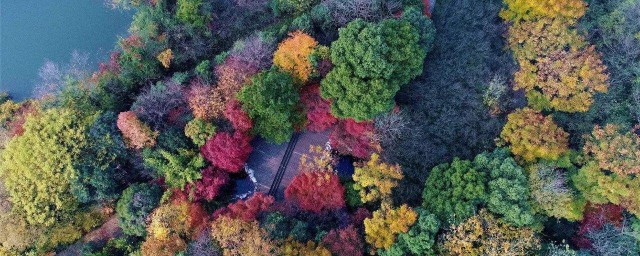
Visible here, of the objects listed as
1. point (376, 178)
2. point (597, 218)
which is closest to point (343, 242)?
point (376, 178)

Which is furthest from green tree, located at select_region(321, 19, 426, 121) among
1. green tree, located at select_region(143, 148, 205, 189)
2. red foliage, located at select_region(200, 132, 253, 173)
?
green tree, located at select_region(143, 148, 205, 189)

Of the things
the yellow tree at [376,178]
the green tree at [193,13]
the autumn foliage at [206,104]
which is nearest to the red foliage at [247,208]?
the yellow tree at [376,178]

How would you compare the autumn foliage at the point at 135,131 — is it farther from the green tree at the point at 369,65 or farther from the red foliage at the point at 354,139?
the red foliage at the point at 354,139

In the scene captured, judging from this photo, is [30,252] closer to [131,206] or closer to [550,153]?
[131,206]

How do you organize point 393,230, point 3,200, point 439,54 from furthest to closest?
point 439,54 → point 3,200 → point 393,230

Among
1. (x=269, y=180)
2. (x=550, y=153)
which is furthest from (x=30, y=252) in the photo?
(x=550, y=153)

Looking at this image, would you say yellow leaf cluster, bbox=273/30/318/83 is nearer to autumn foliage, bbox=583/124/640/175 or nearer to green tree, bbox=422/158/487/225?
green tree, bbox=422/158/487/225

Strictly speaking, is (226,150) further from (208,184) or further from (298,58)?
(298,58)
